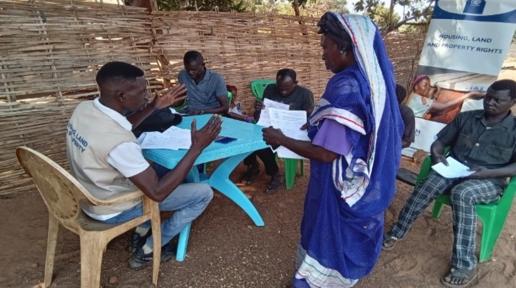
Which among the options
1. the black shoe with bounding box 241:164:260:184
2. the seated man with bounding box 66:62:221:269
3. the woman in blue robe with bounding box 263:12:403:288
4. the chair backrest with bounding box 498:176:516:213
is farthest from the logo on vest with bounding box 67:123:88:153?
the chair backrest with bounding box 498:176:516:213

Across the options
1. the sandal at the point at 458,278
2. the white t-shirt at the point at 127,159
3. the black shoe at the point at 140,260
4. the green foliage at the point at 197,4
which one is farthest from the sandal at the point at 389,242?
the green foliage at the point at 197,4

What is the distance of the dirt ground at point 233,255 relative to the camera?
258 cm

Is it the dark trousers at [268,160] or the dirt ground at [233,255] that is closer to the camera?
the dirt ground at [233,255]

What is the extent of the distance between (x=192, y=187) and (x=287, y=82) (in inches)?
73.7

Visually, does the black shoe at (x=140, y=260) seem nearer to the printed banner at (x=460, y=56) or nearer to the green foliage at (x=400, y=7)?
the printed banner at (x=460, y=56)

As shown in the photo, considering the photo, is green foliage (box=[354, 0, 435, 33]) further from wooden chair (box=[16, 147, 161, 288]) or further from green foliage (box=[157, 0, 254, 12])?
wooden chair (box=[16, 147, 161, 288])

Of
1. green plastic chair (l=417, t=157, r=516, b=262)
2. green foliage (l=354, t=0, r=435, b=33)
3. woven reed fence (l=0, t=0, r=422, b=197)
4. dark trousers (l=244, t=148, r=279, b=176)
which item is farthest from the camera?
green foliage (l=354, t=0, r=435, b=33)

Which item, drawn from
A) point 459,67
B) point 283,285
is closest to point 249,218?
point 283,285

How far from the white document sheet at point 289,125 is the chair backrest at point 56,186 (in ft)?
3.46

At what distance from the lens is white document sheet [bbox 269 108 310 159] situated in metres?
1.88

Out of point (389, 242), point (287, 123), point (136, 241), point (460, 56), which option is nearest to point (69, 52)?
point (136, 241)

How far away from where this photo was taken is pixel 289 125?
2.02 m

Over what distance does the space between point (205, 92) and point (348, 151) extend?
2.88 m

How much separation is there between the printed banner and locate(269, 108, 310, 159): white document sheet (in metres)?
3.15
